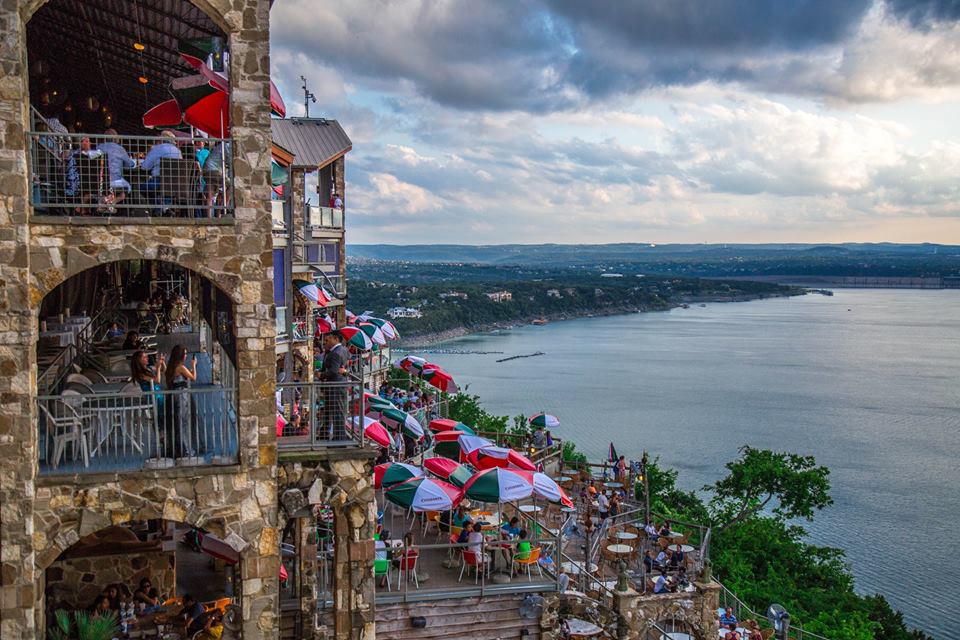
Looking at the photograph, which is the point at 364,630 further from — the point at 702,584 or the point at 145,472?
the point at 702,584

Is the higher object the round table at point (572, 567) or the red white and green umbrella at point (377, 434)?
the red white and green umbrella at point (377, 434)

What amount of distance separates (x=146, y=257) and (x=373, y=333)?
64.9 ft

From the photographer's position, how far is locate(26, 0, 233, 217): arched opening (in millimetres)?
12461

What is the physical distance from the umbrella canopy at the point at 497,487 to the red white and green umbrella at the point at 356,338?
35.6ft

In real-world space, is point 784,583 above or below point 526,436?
below

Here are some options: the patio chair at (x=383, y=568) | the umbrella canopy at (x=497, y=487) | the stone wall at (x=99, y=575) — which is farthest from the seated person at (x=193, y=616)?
the umbrella canopy at (x=497, y=487)

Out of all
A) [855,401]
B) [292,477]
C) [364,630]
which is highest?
[292,477]

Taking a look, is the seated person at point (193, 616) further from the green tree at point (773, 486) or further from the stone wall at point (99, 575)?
the green tree at point (773, 486)

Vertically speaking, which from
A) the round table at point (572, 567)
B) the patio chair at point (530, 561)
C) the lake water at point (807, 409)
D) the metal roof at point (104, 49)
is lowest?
the lake water at point (807, 409)

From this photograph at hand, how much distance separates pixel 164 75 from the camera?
1723 centimetres

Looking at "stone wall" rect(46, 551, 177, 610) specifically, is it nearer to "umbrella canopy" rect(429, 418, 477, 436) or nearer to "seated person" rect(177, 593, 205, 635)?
"seated person" rect(177, 593, 205, 635)

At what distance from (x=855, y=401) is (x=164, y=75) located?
86893 millimetres

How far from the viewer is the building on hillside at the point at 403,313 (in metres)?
141

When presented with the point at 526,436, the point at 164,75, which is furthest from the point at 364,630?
the point at 526,436
